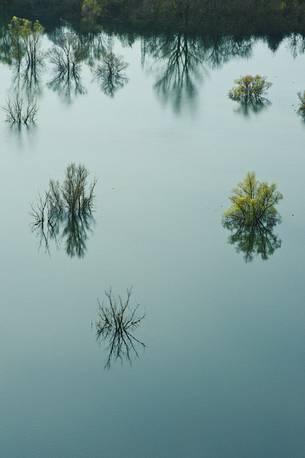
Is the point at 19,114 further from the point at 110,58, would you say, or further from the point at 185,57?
the point at 185,57

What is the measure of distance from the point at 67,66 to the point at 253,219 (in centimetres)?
3537

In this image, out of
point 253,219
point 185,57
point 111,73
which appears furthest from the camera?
point 185,57

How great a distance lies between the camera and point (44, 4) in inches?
3563

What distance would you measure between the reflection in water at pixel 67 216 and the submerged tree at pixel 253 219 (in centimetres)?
776

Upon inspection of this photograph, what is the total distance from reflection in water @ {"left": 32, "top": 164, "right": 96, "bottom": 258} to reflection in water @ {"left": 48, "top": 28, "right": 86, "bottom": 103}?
948 inches

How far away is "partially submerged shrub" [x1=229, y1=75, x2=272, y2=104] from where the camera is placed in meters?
65.9

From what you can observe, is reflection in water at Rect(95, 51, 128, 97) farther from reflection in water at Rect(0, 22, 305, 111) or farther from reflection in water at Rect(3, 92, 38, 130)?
reflection in water at Rect(3, 92, 38, 130)

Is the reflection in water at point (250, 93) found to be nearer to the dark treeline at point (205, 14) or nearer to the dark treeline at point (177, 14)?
the dark treeline at point (177, 14)

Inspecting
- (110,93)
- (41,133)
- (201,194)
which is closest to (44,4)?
(110,93)

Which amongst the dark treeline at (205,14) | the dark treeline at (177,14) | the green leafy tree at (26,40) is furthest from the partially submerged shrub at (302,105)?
the green leafy tree at (26,40)

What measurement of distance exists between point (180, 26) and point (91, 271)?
53.4m

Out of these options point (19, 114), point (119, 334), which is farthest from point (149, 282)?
point (19, 114)

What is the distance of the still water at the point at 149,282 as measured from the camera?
90.4 ft

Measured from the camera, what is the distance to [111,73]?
233ft
